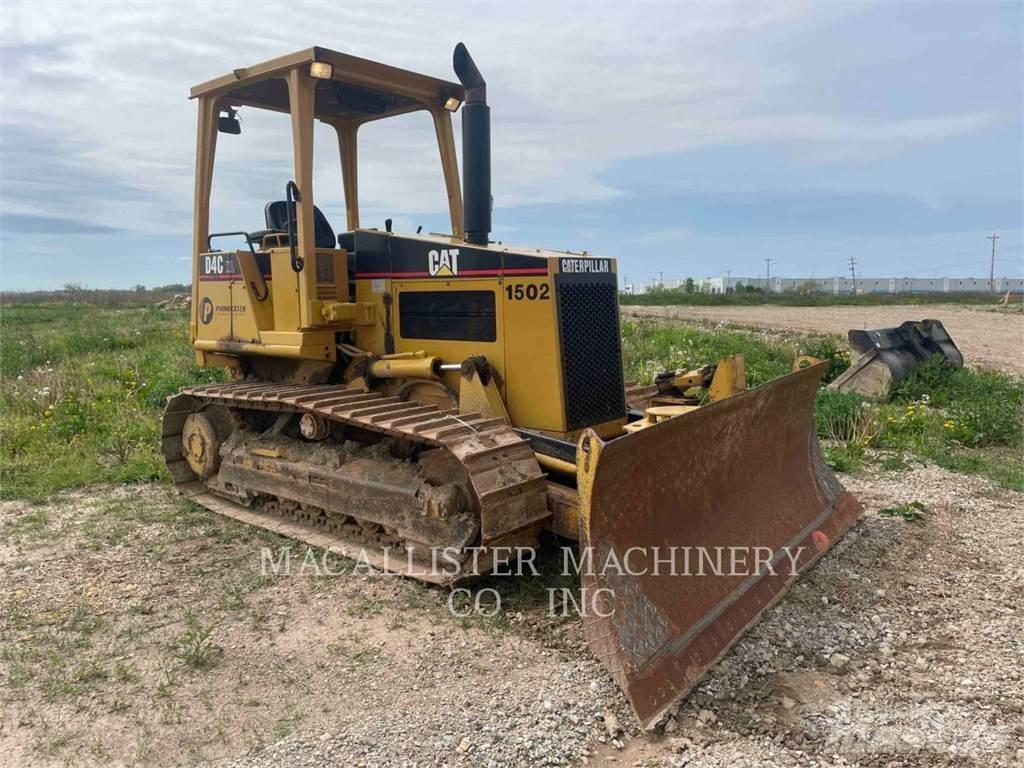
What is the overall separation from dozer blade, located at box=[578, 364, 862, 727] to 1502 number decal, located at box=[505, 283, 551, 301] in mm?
1239

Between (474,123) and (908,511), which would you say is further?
(908,511)

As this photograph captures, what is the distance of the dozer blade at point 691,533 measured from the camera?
339 centimetres

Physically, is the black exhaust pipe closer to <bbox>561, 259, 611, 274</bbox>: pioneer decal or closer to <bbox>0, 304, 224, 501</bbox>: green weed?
<bbox>561, 259, 611, 274</bbox>: pioneer decal

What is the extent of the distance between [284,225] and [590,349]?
8.64 ft

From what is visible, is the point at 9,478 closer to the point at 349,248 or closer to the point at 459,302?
the point at 349,248

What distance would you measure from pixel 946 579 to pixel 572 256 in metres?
2.94

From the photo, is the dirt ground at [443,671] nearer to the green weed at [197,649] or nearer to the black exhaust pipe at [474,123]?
the green weed at [197,649]

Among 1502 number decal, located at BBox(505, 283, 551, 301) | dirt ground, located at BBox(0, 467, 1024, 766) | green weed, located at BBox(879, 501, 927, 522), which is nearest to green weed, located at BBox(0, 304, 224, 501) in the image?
dirt ground, located at BBox(0, 467, 1024, 766)

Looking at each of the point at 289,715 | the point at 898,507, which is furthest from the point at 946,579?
the point at 289,715

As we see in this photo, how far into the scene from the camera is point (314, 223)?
550 cm

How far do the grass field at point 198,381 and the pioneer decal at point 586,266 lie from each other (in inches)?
132

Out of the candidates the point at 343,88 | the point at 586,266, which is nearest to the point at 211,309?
the point at 343,88

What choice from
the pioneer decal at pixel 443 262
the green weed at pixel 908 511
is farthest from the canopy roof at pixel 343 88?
the green weed at pixel 908 511

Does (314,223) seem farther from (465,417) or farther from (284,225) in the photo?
(465,417)
